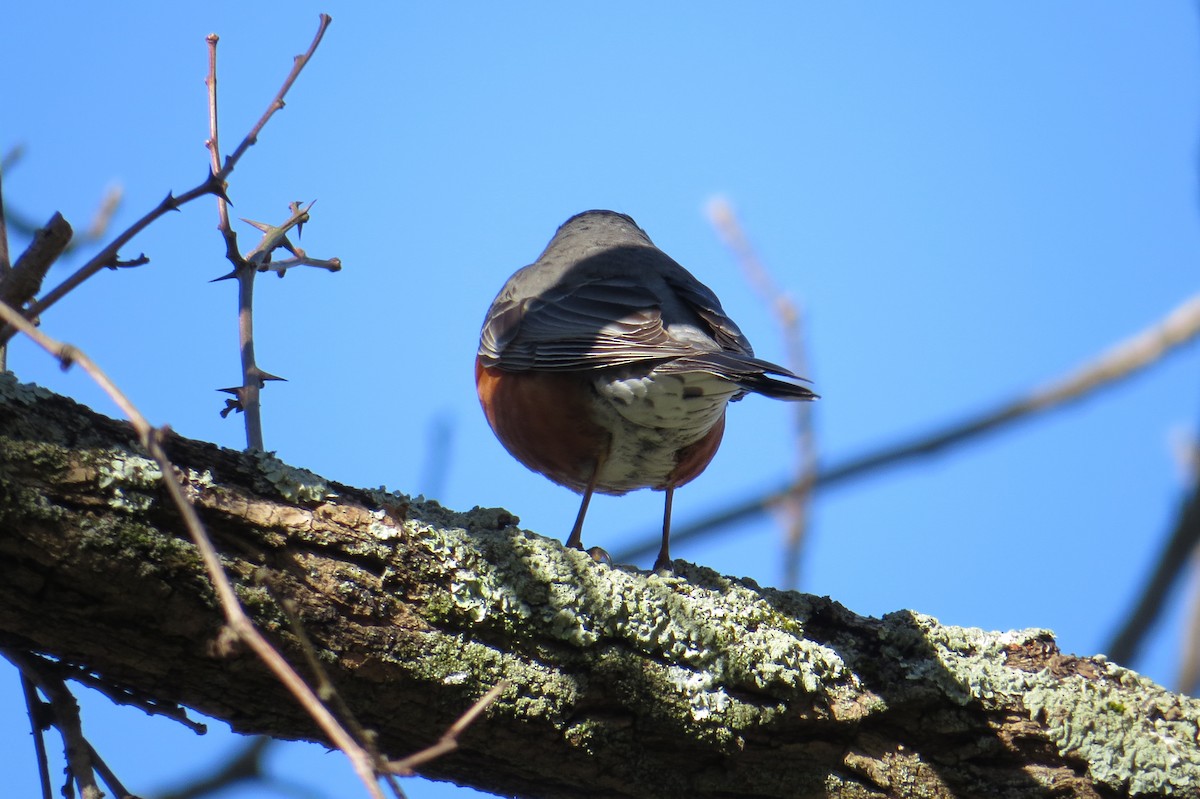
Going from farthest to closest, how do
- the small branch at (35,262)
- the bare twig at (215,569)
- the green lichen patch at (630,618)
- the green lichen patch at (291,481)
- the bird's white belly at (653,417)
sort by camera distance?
the bird's white belly at (653,417) < the green lichen patch at (630,618) < the green lichen patch at (291,481) < the small branch at (35,262) < the bare twig at (215,569)

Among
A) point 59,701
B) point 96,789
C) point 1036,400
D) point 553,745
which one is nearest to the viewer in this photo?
point 96,789

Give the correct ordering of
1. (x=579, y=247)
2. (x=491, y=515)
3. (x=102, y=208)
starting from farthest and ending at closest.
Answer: (x=579, y=247) < (x=102, y=208) < (x=491, y=515)

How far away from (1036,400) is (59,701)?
2.66 metres

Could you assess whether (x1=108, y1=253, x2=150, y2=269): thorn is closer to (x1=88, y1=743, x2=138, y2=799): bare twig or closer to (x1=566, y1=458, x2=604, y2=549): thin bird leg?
(x1=88, y1=743, x2=138, y2=799): bare twig

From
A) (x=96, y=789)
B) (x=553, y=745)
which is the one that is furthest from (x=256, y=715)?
(x=553, y=745)

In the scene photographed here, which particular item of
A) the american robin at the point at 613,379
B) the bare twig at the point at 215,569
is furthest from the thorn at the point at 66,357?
the american robin at the point at 613,379

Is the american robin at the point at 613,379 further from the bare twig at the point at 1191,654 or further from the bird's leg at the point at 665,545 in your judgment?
the bare twig at the point at 1191,654

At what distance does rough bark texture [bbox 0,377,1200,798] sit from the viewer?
1.87 meters

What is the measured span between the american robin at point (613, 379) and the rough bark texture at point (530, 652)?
1.00 metres

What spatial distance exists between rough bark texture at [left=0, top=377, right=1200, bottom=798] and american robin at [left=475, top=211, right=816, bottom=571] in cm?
100

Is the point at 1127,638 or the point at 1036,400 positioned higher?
the point at 1036,400

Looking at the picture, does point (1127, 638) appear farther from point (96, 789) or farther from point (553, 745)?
point (96, 789)

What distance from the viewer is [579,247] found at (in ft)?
17.4

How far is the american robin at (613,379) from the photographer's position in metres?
3.68
